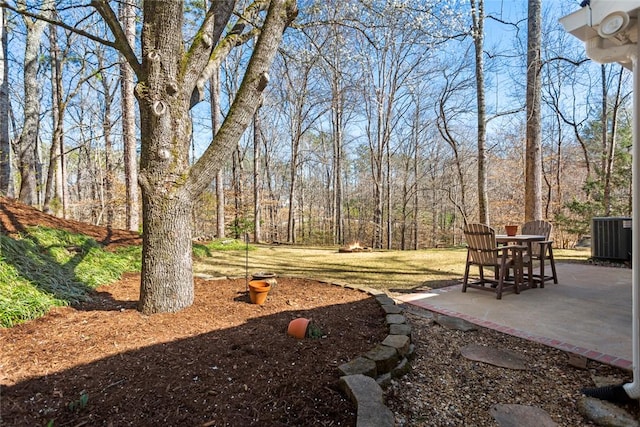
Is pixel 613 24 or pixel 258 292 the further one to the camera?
pixel 258 292

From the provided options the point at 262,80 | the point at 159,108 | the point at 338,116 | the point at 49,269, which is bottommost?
the point at 49,269

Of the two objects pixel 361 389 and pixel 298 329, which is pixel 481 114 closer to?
pixel 298 329

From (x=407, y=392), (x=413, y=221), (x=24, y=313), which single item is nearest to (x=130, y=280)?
(x=24, y=313)

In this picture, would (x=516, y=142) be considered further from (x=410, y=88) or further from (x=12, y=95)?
(x=12, y=95)

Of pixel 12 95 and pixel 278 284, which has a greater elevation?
pixel 12 95

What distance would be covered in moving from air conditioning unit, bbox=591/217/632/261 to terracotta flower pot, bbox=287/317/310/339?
5.96 metres

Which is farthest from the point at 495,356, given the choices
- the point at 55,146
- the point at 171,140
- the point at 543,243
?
the point at 55,146

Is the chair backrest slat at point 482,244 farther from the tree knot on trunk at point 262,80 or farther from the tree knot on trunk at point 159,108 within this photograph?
the tree knot on trunk at point 159,108

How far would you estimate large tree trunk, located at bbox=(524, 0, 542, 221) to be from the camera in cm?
555

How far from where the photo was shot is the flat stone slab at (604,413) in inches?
57.3

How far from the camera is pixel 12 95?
37.6ft

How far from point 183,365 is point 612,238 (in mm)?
6834

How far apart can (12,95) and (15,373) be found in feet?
48.7

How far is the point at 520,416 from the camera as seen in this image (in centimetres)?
153
